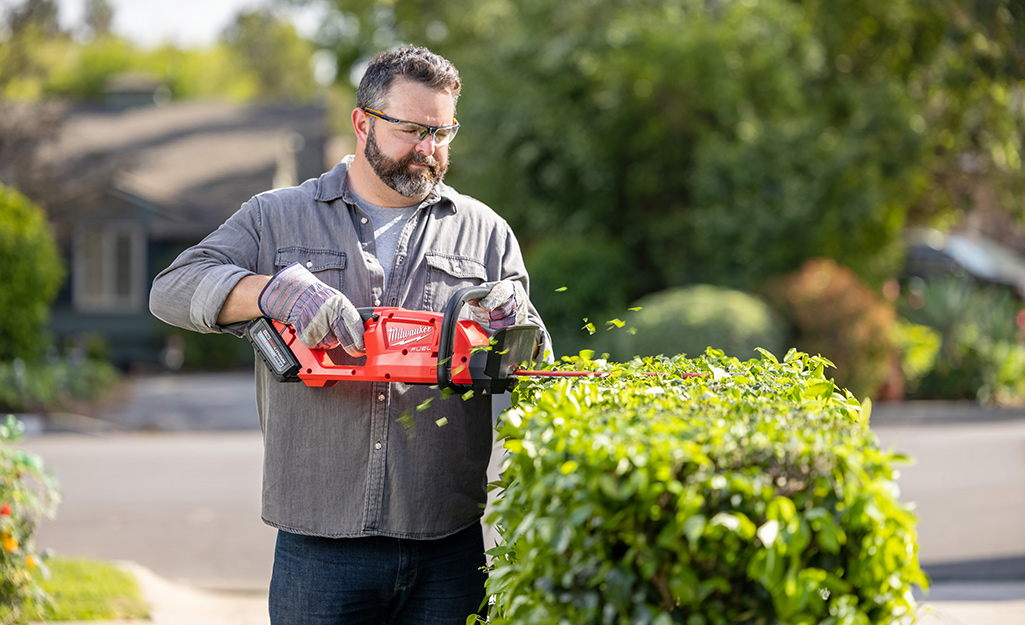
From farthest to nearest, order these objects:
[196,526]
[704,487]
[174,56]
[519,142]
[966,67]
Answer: [174,56], [519,142], [966,67], [196,526], [704,487]

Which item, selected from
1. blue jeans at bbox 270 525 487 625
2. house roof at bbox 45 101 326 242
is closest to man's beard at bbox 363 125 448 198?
blue jeans at bbox 270 525 487 625

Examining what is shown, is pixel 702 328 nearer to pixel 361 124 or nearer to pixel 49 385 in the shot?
pixel 49 385

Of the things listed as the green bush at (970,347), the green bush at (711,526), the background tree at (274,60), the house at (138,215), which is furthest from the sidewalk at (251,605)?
the background tree at (274,60)

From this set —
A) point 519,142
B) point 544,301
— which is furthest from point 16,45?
point 544,301

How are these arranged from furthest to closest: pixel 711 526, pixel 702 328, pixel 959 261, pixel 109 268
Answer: pixel 959 261
pixel 109 268
pixel 702 328
pixel 711 526

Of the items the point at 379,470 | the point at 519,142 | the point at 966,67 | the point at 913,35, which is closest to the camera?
the point at 379,470

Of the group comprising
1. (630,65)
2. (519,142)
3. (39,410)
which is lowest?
(39,410)

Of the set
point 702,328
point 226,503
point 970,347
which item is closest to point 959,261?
point 970,347

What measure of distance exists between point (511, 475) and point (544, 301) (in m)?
11.9

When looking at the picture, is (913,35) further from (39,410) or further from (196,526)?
(39,410)

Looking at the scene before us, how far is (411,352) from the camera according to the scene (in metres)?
2.43

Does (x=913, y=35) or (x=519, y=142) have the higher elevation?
(x=913, y=35)

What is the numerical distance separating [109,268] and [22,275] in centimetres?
704

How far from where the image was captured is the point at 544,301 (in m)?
14.0
